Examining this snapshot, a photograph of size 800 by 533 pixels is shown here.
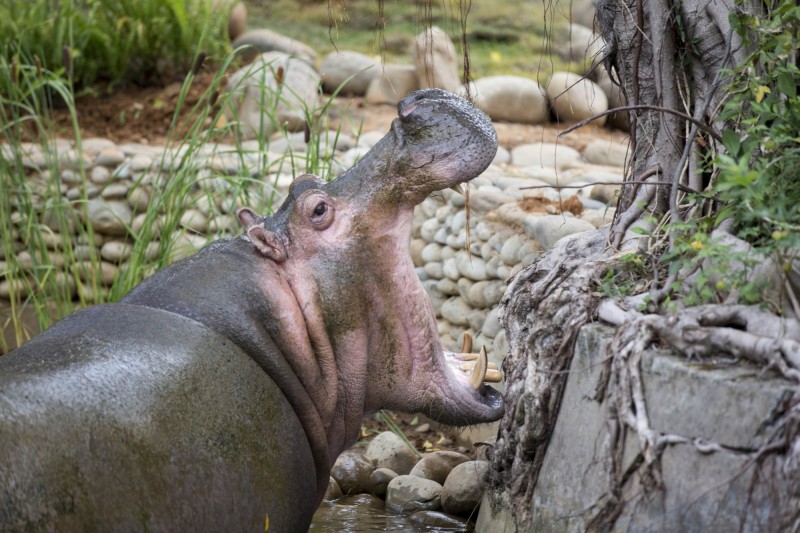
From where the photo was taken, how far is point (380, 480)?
4000 mm

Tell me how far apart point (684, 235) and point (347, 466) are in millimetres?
1947

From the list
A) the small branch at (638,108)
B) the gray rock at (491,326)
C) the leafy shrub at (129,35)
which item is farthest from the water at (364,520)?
the leafy shrub at (129,35)

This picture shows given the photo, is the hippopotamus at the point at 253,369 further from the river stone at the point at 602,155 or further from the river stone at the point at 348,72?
the river stone at the point at 348,72

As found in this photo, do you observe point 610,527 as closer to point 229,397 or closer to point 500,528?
point 500,528

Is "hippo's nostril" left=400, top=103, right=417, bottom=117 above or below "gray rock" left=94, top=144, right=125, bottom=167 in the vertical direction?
above

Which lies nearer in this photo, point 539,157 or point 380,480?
point 380,480

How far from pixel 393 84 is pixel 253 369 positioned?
6250 millimetres

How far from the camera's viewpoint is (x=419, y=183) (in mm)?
2812

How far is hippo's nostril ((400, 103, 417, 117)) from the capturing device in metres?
2.80

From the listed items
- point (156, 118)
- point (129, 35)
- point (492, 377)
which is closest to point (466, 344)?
point (492, 377)

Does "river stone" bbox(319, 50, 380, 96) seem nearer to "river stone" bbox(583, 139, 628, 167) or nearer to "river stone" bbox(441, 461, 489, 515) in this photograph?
"river stone" bbox(583, 139, 628, 167)

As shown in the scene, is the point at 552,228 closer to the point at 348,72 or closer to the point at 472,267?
the point at 472,267

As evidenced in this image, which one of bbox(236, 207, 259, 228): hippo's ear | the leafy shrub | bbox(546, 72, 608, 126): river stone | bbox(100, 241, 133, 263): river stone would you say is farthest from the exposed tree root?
the leafy shrub

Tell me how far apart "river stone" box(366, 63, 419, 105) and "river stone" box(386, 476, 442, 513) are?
16.8 feet
